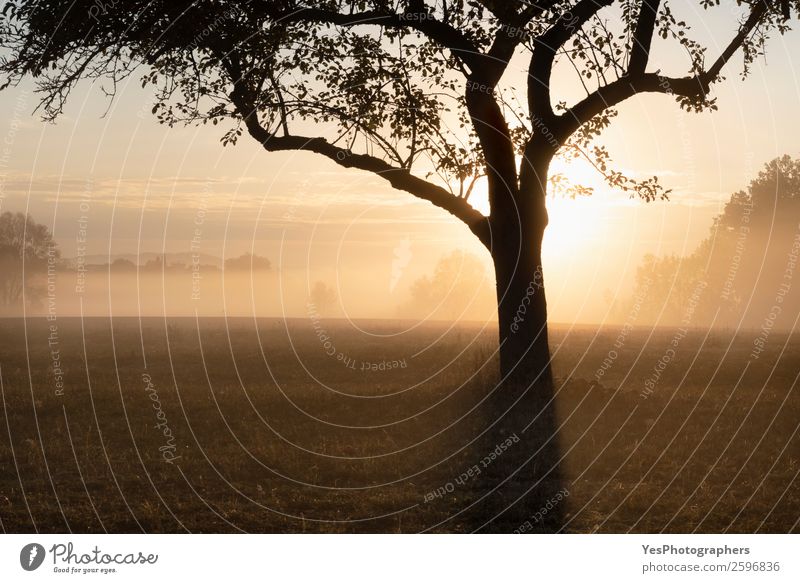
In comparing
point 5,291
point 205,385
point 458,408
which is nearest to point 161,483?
point 458,408

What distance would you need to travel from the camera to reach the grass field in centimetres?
1283

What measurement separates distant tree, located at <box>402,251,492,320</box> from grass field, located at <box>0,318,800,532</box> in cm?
10115

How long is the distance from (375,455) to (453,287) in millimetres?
111325

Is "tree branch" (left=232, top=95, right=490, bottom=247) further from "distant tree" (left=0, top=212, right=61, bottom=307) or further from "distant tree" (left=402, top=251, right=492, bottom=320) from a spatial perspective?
"distant tree" (left=402, top=251, right=492, bottom=320)

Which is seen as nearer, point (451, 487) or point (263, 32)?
point (451, 487)

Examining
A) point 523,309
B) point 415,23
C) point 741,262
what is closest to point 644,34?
point 415,23

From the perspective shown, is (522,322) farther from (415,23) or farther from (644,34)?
(415,23)

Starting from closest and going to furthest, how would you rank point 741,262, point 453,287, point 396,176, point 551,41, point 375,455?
point 375,455 < point 551,41 < point 396,176 < point 741,262 < point 453,287

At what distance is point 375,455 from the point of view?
15977 mm

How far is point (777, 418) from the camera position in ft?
64.8

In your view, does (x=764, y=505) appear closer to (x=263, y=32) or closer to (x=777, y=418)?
(x=777, y=418)

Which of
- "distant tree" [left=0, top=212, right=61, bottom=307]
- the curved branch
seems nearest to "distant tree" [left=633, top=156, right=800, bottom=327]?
the curved branch
